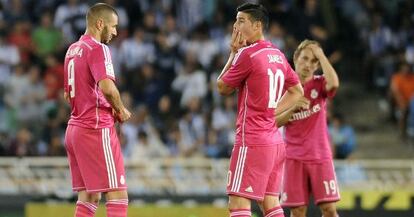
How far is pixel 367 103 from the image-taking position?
843 inches

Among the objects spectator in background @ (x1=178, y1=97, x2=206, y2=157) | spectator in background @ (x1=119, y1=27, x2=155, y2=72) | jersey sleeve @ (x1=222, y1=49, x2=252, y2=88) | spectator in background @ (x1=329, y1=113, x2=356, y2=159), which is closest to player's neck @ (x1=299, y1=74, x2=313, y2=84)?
jersey sleeve @ (x1=222, y1=49, x2=252, y2=88)

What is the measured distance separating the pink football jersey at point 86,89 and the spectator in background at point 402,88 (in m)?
10.0

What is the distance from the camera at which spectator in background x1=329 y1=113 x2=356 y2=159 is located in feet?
61.3

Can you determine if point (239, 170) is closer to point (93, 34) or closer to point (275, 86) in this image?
point (275, 86)

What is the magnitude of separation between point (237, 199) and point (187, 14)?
11.5 meters

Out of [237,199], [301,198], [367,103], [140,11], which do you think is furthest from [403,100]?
[237,199]

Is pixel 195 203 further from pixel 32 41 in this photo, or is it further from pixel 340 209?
pixel 32 41

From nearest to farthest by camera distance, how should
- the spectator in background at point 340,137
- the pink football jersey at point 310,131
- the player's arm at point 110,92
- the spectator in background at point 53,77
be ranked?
the player's arm at point 110,92, the pink football jersey at point 310,131, the spectator in background at point 340,137, the spectator in background at point 53,77

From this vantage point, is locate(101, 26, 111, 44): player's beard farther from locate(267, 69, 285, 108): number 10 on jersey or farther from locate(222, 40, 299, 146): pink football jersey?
locate(267, 69, 285, 108): number 10 on jersey

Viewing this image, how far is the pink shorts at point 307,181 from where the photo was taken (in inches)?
495

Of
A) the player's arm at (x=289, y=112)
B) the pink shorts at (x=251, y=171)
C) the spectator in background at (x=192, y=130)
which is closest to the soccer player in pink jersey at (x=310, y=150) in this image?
the player's arm at (x=289, y=112)

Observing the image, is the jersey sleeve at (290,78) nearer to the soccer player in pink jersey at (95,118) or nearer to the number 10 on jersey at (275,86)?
the number 10 on jersey at (275,86)

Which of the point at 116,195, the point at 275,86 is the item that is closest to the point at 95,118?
the point at 116,195

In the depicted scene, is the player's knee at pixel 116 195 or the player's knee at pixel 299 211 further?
the player's knee at pixel 299 211
